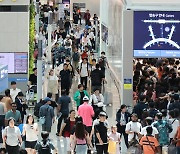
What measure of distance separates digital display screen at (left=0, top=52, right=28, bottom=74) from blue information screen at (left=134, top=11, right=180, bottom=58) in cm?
637

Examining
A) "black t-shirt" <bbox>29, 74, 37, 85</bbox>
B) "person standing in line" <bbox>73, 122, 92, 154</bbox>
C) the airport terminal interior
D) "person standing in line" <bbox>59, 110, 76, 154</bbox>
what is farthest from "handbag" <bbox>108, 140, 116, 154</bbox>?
"black t-shirt" <bbox>29, 74, 37, 85</bbox>

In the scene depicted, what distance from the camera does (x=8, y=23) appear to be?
25.8 m

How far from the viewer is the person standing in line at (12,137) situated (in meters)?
15.6

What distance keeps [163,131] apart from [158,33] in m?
4.52

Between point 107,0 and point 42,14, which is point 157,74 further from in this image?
point 42,14

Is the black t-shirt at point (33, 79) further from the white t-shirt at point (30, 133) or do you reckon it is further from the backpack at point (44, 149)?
the backpack at point (44, 149)

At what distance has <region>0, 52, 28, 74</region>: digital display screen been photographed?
82.6 ft

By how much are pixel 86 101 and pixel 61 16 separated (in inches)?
1170

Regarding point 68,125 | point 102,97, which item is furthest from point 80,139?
point 102,97

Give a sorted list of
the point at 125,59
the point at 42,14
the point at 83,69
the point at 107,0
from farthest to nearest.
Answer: the point at 42,14
the point at 107,0
the point at 83,69
the point at 125,59

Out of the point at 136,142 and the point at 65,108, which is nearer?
the point at 136,142

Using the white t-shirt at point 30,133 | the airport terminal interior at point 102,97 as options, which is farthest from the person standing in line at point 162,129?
the white t-shirt at point 30,133

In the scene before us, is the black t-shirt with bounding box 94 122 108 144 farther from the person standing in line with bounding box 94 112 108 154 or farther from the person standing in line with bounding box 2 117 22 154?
the person standing in line with bounding box 2 117 22 154

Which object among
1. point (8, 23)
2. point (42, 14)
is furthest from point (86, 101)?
point (42, 14)
